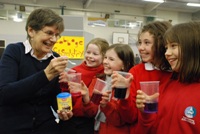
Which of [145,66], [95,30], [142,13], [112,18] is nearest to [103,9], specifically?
[112,18]

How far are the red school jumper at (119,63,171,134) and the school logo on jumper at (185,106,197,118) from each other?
0.33 metres

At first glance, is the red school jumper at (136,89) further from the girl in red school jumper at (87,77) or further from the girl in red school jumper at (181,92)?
the girl in red school jumper at (87,77)

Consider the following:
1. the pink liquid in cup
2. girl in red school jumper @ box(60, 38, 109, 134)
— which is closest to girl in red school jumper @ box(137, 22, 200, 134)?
the pink liquid in cup

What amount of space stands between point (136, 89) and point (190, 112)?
0.48m

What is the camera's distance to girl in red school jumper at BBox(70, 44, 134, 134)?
156 cm

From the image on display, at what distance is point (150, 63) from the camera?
161 cm

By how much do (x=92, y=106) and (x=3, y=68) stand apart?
0.74 metres

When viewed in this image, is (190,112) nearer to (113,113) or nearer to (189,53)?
(189,53)

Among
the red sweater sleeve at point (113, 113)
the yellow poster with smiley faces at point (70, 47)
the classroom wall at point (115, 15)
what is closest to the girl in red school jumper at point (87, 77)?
the red sweater sleeve at point (113, 113)

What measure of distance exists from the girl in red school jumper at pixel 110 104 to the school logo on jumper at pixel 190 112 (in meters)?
0.56

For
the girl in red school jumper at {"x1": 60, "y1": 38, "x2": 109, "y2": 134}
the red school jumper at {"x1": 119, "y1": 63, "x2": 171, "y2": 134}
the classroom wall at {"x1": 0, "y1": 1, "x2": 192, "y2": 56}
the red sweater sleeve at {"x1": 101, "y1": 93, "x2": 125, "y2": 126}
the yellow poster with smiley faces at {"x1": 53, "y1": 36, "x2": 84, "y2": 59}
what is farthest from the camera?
the classroom wall at {"x1": 0, "y1": 1, "x2": 192, "y2": 56}

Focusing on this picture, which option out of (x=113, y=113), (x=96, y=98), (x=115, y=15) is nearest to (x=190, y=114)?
(x=113, y=113)

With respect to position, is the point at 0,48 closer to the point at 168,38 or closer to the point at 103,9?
the point at 168,38

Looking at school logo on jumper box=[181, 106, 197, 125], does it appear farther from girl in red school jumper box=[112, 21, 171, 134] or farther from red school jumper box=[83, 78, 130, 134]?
red school jumper box=[83, 78, 130, 134]
